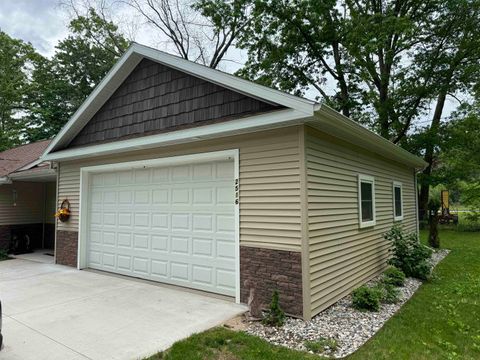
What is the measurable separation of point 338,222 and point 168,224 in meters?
3.21

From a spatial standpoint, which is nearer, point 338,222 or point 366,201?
point 338,222

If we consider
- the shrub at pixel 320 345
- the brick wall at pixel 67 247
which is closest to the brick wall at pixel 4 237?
the brick wall at pixel 67 247

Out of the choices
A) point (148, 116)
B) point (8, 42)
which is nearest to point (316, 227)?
point (148, 116)

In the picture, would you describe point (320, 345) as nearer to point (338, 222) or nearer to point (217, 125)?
point (338, 222)

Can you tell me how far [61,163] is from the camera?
28.5 ft

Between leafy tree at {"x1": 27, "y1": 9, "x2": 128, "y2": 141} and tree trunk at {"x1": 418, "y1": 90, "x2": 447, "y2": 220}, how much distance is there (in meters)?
19.2

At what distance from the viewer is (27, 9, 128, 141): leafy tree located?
22.6m

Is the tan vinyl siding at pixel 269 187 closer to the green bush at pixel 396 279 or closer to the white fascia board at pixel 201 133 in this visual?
the white fascia board at pixel 201 133

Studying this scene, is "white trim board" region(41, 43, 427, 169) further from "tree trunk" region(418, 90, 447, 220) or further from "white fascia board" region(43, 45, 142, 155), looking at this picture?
"tree trunk" region(418, 90, 447, 220)

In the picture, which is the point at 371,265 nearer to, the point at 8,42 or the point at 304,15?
the point at 304,15

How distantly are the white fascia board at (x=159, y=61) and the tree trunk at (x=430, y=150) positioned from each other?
12622 mm

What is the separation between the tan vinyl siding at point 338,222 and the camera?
4.76 meters

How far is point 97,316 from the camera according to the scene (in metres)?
4.60

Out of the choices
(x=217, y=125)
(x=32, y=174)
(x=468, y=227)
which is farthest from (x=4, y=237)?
(x=468, y=227)
